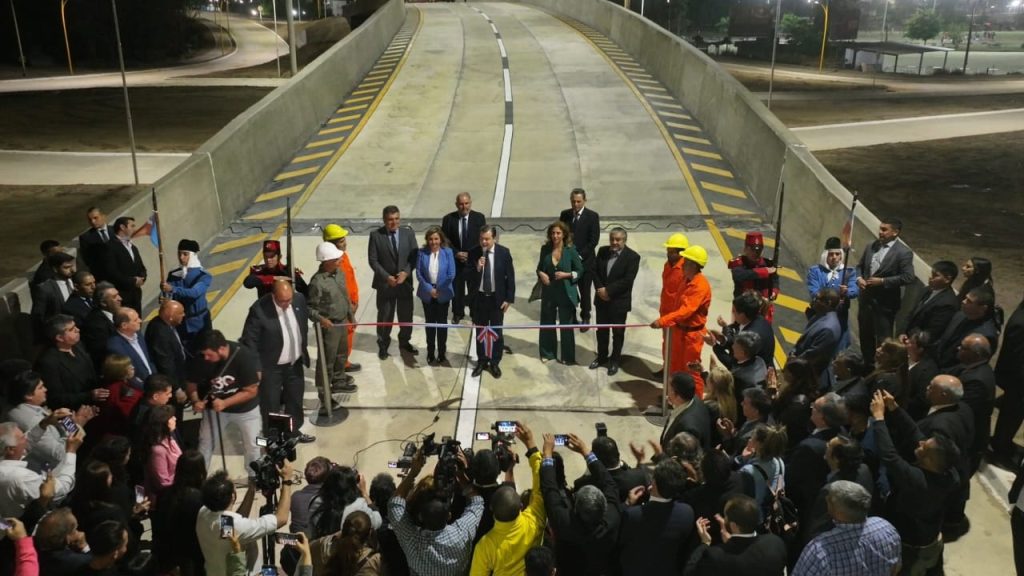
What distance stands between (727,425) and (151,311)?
850cm

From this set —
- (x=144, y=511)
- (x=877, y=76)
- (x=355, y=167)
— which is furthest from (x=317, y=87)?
(x=877, y=76)

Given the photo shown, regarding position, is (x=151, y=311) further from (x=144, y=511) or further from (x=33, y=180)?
(x=33, y=180)

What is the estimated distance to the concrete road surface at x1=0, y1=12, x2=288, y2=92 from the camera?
4091 centimetres

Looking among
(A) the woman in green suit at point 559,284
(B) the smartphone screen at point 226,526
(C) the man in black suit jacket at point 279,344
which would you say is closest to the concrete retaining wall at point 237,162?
(C) the man in black suit jacket at point 279,344

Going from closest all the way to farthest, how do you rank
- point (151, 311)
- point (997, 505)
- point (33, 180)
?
point (997, 505)
point (151, 311)
point (33, 180)

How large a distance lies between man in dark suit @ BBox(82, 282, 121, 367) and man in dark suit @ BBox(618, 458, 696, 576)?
18.1ft

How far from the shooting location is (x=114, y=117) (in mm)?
30031

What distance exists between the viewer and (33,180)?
20.7 meters

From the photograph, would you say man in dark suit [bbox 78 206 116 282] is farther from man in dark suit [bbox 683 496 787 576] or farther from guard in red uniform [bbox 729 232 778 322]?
man in dark suit [bbox 683 496 787 576]

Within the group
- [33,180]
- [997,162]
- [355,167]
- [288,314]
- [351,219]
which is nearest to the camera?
[288,314]

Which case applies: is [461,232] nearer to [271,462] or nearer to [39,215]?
[271,462]

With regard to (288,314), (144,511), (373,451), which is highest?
(288,314)

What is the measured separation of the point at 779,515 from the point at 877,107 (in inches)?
1266

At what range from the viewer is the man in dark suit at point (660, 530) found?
5609mm
